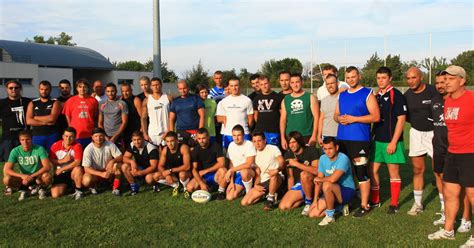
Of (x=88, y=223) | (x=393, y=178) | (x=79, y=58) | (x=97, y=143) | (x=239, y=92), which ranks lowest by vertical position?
(x=88, y=223)

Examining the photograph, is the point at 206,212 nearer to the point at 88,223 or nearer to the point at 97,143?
the point at 88,223

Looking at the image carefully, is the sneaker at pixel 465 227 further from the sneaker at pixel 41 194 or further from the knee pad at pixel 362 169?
the sneaker at pixel 41 194

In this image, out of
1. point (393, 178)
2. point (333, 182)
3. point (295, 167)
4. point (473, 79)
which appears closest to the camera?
point (333, 182)

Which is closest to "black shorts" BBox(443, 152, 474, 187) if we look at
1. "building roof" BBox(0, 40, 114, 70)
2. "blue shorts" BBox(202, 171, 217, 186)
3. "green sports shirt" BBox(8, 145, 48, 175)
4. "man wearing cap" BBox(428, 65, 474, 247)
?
"man wearing cap" BBox(428, 65, 474, 247)

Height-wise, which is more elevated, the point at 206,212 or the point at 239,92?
the point at 239,92

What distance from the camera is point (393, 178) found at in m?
5.48

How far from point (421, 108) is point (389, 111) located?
Result: 1.31 ft

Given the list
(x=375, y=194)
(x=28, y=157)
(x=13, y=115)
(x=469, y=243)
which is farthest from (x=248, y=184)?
(x=13, y=115)

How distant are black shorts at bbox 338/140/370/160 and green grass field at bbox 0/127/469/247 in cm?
81

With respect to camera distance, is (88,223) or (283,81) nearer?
(88,223)

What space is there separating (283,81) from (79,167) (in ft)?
11.9

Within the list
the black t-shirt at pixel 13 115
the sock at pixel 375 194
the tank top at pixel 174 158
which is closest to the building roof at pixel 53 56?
the black t-shirt at pixel 13 115

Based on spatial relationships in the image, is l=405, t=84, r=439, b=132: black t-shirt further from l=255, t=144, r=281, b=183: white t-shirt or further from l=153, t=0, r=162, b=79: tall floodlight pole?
l=153, t=0, r=162, b=79: tall floodlight pole

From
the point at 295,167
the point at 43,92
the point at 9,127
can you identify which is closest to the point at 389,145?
the point at 295,167
